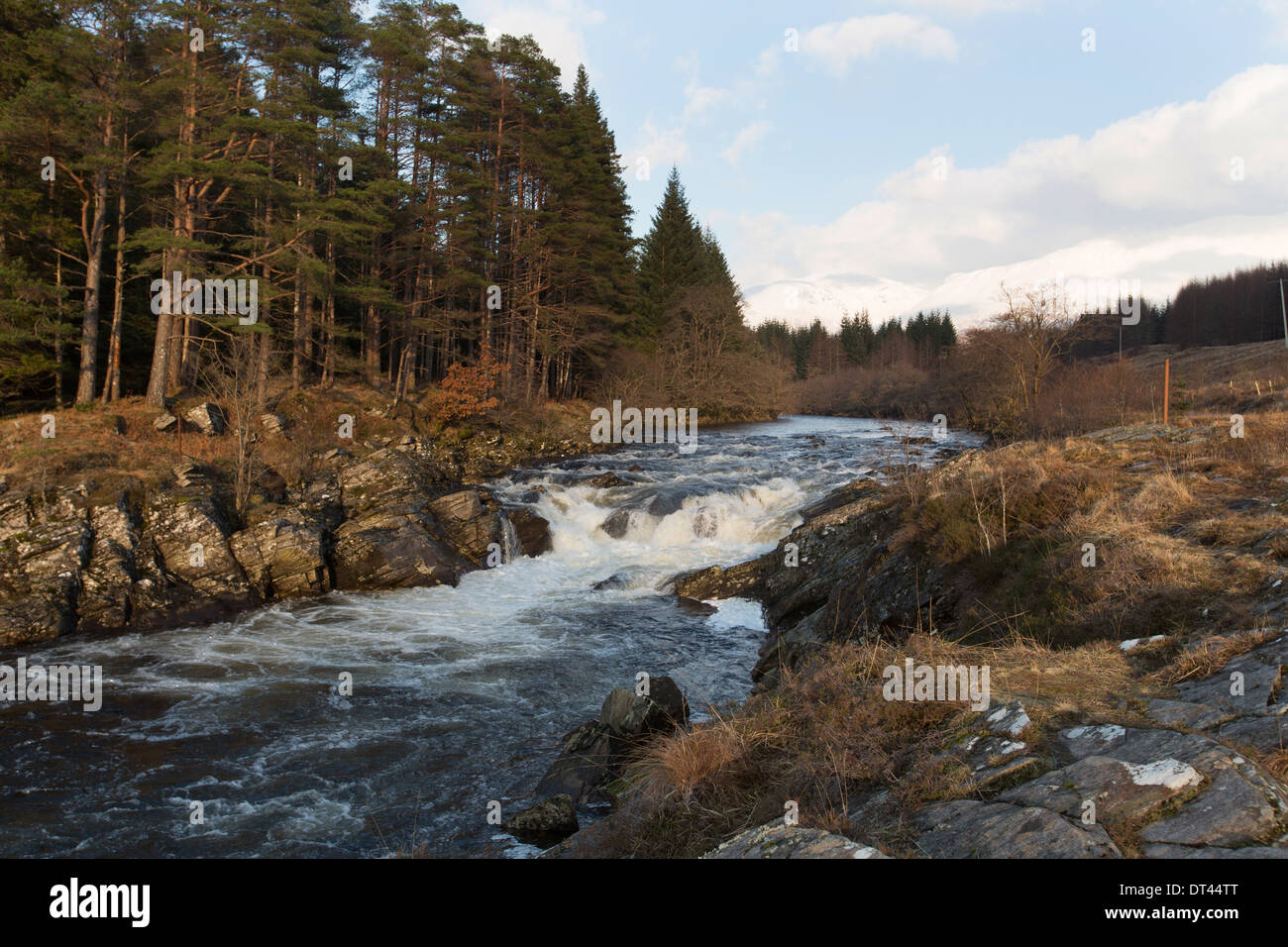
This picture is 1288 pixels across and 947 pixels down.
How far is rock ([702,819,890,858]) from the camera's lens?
11.0 ft

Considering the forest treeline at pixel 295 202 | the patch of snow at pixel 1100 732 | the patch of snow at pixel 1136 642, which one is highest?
the forest treeline at pixel 295 202

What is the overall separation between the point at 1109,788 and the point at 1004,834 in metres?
0.60

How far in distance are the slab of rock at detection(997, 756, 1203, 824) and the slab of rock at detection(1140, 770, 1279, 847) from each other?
9 centimetres

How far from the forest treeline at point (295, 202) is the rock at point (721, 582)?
1269 cm

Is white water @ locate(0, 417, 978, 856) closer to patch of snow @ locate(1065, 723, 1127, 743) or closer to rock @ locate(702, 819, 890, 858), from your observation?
rock @ locate(702, 819, 890, 858)

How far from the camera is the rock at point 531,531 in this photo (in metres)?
18.9

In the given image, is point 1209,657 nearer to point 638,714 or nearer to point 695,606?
point 638,714

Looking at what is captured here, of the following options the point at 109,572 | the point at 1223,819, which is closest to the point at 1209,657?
the point at 1223,819

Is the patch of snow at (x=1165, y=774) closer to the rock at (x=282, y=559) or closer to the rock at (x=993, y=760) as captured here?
Result: the rock at (x=993, y=760)

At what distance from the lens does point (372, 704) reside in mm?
10211

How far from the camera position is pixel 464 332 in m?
30.7

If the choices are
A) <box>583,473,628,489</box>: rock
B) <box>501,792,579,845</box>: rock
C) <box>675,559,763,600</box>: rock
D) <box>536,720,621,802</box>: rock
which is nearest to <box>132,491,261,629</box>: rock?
<box>675,559,763,600</box>: rock

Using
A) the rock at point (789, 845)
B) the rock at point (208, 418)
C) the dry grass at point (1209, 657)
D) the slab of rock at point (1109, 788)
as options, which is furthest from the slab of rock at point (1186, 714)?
the rock at point (208, 418)
